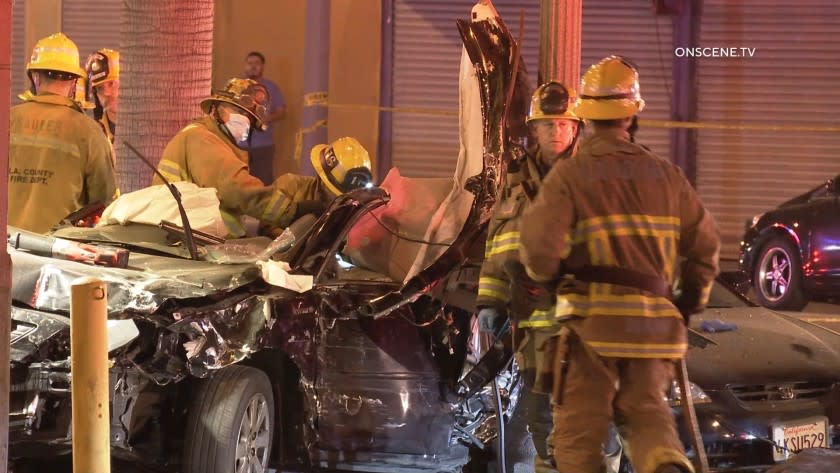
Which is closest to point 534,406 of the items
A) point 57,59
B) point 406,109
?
point 57,59

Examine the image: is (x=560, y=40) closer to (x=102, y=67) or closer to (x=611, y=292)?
(x=611, y=292)

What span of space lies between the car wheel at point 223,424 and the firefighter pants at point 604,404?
1.44 m

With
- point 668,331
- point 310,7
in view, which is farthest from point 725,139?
point 668,331

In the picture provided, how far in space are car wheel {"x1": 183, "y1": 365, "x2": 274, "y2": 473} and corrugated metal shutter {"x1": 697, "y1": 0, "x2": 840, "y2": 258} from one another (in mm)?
10338

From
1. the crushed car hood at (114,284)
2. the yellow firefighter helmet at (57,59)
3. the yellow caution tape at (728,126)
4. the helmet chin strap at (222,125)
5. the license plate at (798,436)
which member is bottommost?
the license plate at (798,436)

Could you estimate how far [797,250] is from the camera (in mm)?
11719

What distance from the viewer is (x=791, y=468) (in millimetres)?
5328

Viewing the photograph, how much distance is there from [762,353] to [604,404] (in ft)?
6.22

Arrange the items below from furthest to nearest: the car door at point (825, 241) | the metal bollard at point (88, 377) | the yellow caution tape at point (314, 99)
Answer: the yellow caution tape at point (314, 99) → the car door at point (825, 241) → the metal bollard at point (88, 377)

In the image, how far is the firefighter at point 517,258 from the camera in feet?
18.8

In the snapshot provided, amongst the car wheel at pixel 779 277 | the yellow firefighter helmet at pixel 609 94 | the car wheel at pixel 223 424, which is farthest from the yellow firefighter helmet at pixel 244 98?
the car wheel at pixel 779 277

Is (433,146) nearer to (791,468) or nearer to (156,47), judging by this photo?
(156,47)

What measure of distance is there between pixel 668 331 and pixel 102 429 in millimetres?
2083

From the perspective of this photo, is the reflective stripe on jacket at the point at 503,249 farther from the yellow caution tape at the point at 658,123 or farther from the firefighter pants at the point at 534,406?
the yellow caution tape at the point at 658,123
